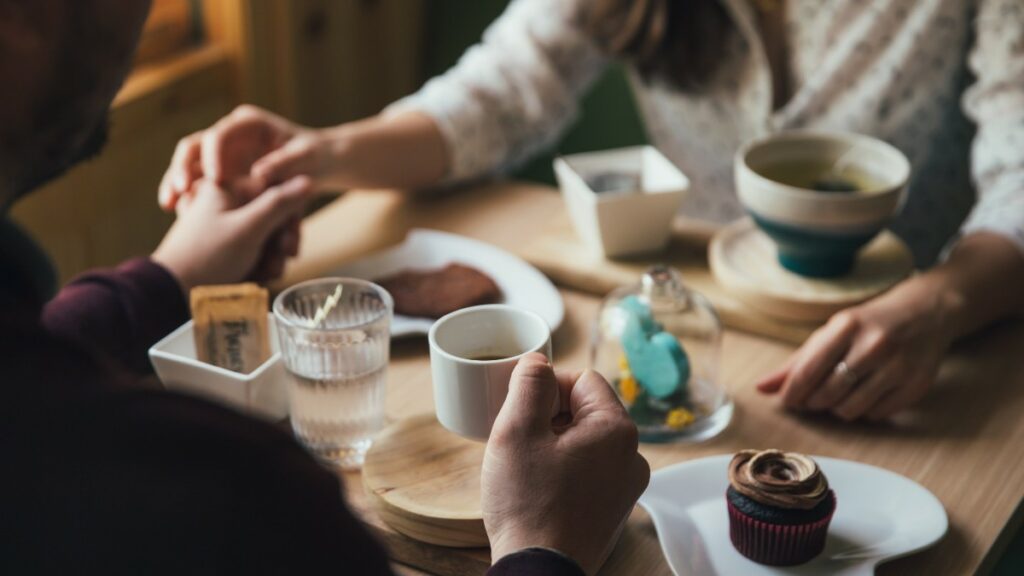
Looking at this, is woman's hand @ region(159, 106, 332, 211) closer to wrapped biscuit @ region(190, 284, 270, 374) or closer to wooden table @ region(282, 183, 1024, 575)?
wooden table @ region(282, 183, 1024, 575)

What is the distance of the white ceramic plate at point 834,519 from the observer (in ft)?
2.96

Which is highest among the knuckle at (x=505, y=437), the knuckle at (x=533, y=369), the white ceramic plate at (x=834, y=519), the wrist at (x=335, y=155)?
the knuckle at (x=533, y=369)

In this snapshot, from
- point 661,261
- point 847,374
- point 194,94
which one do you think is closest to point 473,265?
point 661,261

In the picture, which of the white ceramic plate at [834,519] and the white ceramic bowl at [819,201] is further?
the white ceramic bowl at [819,201]

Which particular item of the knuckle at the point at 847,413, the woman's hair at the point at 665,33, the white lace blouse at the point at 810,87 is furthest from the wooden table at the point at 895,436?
the woman's hair at the point at 665,33

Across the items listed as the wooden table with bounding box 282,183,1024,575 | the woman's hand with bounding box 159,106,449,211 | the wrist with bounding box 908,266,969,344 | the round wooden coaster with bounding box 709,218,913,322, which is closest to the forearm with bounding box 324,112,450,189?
the woman's hand with bounding box 159,106,449,211

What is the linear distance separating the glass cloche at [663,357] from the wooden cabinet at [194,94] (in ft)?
3.49

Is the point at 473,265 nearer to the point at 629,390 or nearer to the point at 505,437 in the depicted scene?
the point at 629,390

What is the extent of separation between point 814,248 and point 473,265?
0.38 metres

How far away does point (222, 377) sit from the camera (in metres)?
1.02

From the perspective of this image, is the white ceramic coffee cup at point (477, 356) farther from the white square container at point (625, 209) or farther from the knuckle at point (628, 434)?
the white square container at point (625, 209)

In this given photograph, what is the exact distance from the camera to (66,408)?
544 mm

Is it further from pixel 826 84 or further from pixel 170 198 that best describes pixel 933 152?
pixel 170 198

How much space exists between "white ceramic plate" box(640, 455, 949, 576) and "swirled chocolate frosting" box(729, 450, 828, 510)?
5cm
